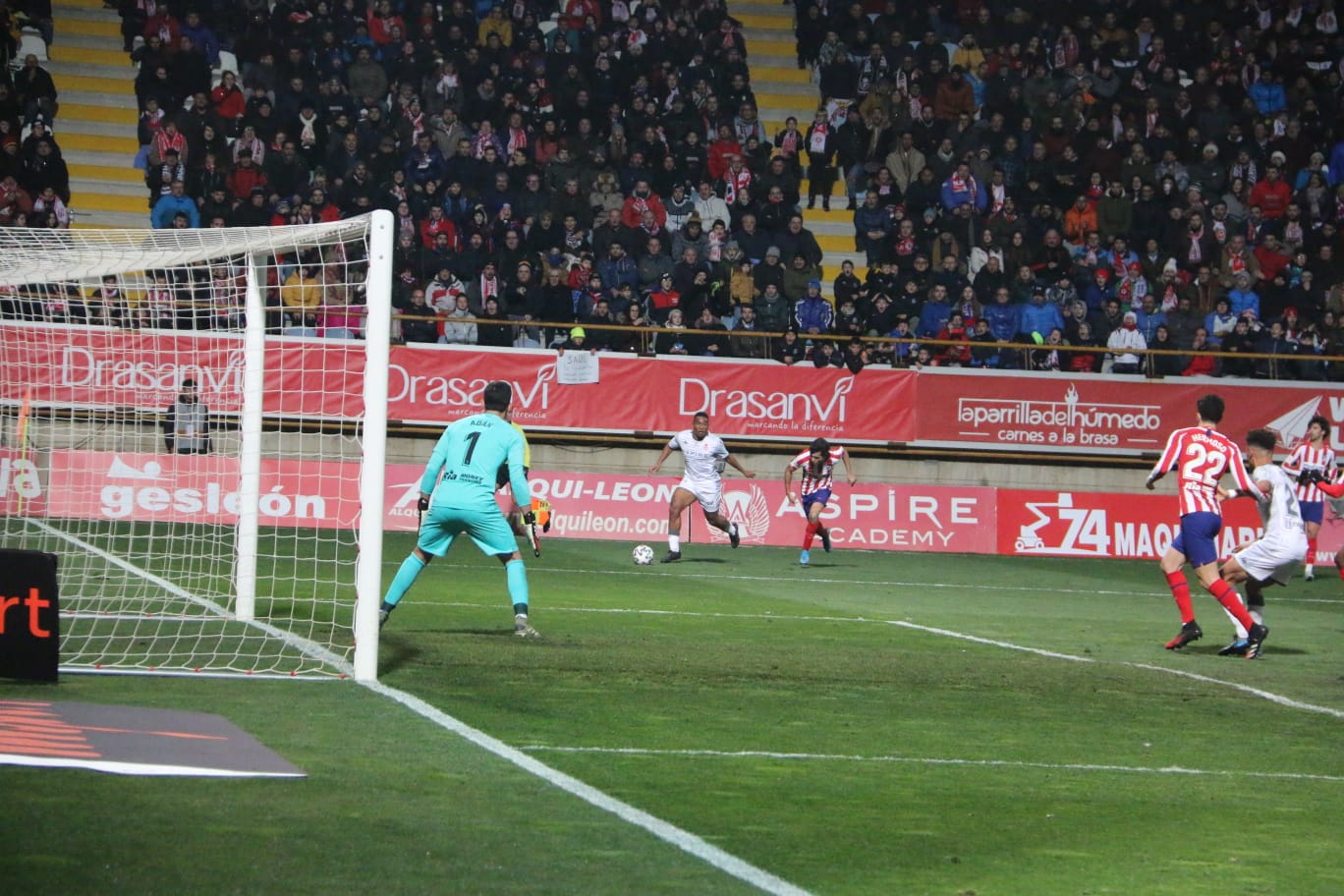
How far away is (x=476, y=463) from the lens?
12203 mm

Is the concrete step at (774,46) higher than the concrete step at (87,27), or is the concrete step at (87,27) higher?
the concrete step at (774,46)

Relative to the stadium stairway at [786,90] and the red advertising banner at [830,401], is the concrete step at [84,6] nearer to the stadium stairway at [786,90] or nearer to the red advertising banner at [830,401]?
the red advertising banner at [830,401]

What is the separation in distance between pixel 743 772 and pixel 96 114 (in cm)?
2696

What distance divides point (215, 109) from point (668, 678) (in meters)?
19.6

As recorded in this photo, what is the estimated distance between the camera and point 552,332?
28.2m

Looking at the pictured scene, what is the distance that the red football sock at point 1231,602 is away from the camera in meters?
13.8

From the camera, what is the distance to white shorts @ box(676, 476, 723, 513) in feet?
75.7

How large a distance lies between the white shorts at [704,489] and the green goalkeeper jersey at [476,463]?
1083 centimetres

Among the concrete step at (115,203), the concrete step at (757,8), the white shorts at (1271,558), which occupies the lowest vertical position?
the white shorts at (1271,558)

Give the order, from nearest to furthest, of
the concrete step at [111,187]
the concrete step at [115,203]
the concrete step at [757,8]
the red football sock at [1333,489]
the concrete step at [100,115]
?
the red football sock at [1333,489] < the concrete step at [115,203] < the concrete step at [111,187] < the concrete step at [100,115] < the concrete step at [757,8]

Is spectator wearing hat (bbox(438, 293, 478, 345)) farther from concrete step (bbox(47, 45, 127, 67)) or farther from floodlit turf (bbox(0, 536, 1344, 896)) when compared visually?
floodlit turf (bbox(0, 536, 1344, 896))

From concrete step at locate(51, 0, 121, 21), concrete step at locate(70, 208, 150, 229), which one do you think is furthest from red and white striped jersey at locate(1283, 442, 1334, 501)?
concrete step at locate(51, 0, 121, 21)

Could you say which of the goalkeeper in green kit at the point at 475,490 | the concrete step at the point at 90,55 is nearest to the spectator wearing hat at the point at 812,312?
the concrete step at the point at 90,55

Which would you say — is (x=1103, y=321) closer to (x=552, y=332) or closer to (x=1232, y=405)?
(x=1232, y=405)
